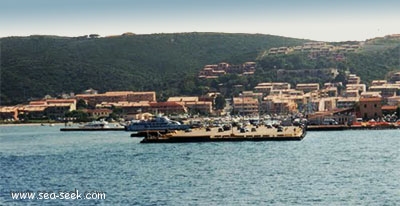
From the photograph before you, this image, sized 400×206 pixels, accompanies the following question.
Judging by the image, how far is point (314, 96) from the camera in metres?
103

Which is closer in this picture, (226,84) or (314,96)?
(314,96)

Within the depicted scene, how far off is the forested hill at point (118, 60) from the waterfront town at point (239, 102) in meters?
9.26

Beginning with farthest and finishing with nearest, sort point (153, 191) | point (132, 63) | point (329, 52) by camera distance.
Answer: point (132, 63) → point (329, 52) → point (153, 191)

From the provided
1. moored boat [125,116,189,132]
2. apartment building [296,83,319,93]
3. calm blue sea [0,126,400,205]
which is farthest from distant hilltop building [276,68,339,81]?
calm blue sea [0,126,400,205]

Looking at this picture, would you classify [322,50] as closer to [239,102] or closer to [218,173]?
[239,102]

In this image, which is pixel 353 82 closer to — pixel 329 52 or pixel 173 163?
pixel 329 52

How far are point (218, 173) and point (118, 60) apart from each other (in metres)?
119

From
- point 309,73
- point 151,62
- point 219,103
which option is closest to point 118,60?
point 151,62

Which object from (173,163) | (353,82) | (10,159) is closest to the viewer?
(173,163)

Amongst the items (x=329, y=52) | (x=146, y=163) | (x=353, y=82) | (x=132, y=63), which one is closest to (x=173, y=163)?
(x=146, y=163)

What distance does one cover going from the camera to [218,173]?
27344 millimetres

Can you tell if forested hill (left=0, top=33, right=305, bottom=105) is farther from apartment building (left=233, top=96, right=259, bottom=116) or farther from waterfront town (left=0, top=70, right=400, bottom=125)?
apartment building (left=233, top=96, right=259, bottom=116)

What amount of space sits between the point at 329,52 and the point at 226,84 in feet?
61.0

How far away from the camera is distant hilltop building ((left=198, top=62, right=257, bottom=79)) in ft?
400
